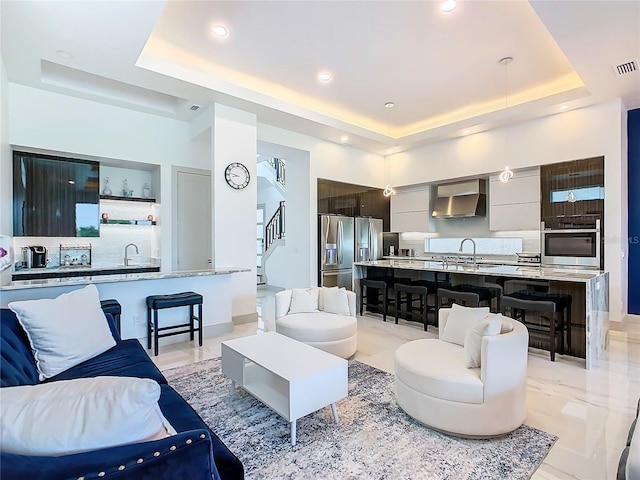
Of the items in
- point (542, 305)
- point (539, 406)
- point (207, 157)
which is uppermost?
point (207, 157)

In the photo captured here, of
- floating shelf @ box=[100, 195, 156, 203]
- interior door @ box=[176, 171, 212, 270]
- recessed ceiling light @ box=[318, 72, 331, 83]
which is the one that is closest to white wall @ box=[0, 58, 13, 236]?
floating shelf @ box=[100, 195, 156, 203]

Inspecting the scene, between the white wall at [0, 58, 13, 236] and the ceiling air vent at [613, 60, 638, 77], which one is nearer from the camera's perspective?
the white wall at [0, 58, 13, 236]

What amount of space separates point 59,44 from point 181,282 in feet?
8.86

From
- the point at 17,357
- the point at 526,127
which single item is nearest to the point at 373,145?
the point at 526,127

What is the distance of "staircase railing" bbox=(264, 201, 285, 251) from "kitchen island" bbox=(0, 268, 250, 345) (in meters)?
4.20

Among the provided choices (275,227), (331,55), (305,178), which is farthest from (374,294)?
(275,227)

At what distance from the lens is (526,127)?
17.5ft

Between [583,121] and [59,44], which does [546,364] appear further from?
[59,44]

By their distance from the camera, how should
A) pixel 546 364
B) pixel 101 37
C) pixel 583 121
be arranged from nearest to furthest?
pixel 101 37, pixel 546 364, pixel 583 121

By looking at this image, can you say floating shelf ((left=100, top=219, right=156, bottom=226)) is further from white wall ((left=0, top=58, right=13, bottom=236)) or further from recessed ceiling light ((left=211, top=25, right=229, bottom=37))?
recessed ceiling light ((left=211, top=25, right=229, bottom=37))

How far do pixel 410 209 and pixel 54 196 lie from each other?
617cm

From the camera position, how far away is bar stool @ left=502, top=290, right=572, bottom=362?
3.44 meters

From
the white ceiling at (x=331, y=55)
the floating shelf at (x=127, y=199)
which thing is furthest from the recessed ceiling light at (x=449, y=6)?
the floating shelf at (x=127, y=199)

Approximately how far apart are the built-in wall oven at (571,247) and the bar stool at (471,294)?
67.3 inches
